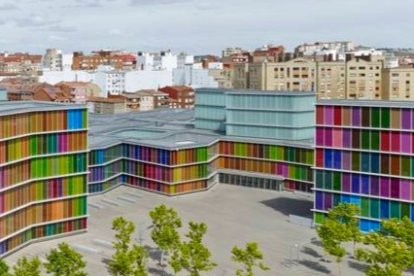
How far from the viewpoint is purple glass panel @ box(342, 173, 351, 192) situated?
57.2 m

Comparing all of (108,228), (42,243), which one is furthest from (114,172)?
(42,243)

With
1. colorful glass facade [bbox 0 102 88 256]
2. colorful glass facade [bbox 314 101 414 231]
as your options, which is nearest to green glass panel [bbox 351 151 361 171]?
colorful glass facade [bbox 314 101 414 231]

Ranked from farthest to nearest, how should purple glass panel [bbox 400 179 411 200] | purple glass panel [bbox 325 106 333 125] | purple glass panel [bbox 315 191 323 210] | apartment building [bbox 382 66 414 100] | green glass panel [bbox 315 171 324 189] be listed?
apartment building [bbox 382 66 414 100] → purple glass panel [bbox 315 191 323 210] → green glass panel [bbox 315 171 324 189] → purple glass panel [bbox 325 106 333 125] → purple glass panel [bbox 400 179 411 200]

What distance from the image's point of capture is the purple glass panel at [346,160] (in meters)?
57.1

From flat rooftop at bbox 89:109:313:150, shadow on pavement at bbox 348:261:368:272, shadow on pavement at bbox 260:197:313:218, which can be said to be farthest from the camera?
flat rooftop at bbox 89:109:313:150

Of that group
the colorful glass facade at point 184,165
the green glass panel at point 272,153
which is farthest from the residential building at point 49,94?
the green glass panel at point 272,153

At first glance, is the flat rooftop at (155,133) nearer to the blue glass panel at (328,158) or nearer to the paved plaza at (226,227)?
the paved plaza at (226,227)

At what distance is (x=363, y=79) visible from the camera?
415ft

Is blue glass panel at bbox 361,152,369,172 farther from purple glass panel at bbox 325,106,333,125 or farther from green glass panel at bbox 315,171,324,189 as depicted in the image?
green glass panel at bbox 315,171,324,189

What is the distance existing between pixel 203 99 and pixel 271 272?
4299 centimetres

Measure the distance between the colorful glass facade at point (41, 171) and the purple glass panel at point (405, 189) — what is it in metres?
25.3

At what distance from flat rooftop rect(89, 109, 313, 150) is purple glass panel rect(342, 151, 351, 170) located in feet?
54.8

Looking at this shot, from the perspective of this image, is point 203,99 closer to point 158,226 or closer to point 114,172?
point 114,172

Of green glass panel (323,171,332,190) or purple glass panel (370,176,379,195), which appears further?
green glass panel (323,171,332,190)
